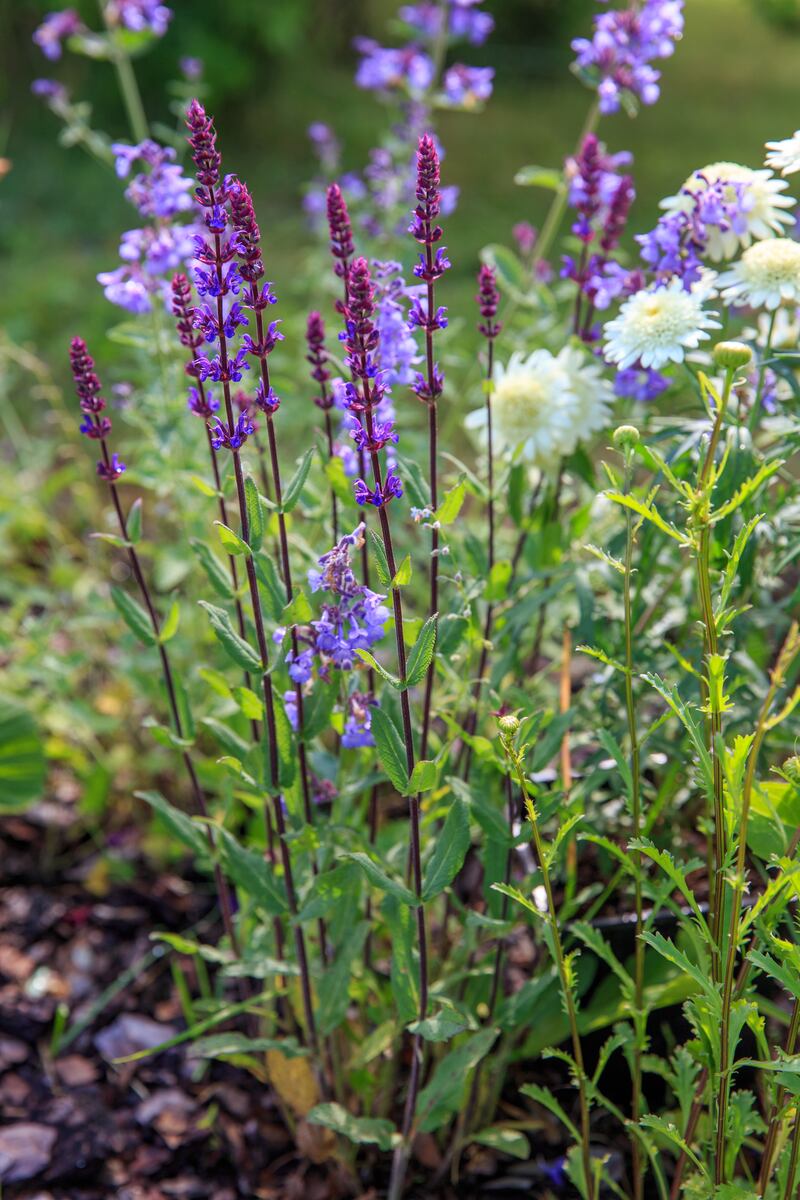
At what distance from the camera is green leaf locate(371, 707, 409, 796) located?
130cm

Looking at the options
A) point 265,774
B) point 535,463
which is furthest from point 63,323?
point 265,774

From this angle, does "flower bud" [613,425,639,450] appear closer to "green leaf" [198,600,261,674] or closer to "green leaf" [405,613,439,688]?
"green leaf" [405,613,439,688]

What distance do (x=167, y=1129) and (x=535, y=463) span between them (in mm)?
1311

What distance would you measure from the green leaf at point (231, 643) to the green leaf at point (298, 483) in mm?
143

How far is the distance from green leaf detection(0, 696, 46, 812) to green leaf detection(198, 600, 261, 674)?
1259 millimetres

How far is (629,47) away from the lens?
2121 millimetres

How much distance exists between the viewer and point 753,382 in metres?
1.87

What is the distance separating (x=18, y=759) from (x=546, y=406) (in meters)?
1.40

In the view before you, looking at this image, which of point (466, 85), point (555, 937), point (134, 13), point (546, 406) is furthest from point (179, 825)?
point (466, 85)

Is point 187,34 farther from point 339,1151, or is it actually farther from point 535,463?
point 339,1151

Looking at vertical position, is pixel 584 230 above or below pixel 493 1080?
above

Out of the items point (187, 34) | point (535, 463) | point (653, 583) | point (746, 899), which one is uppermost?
point (187, 34)

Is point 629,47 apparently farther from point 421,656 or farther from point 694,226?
point 421,656

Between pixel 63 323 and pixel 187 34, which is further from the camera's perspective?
pixel 187 34
